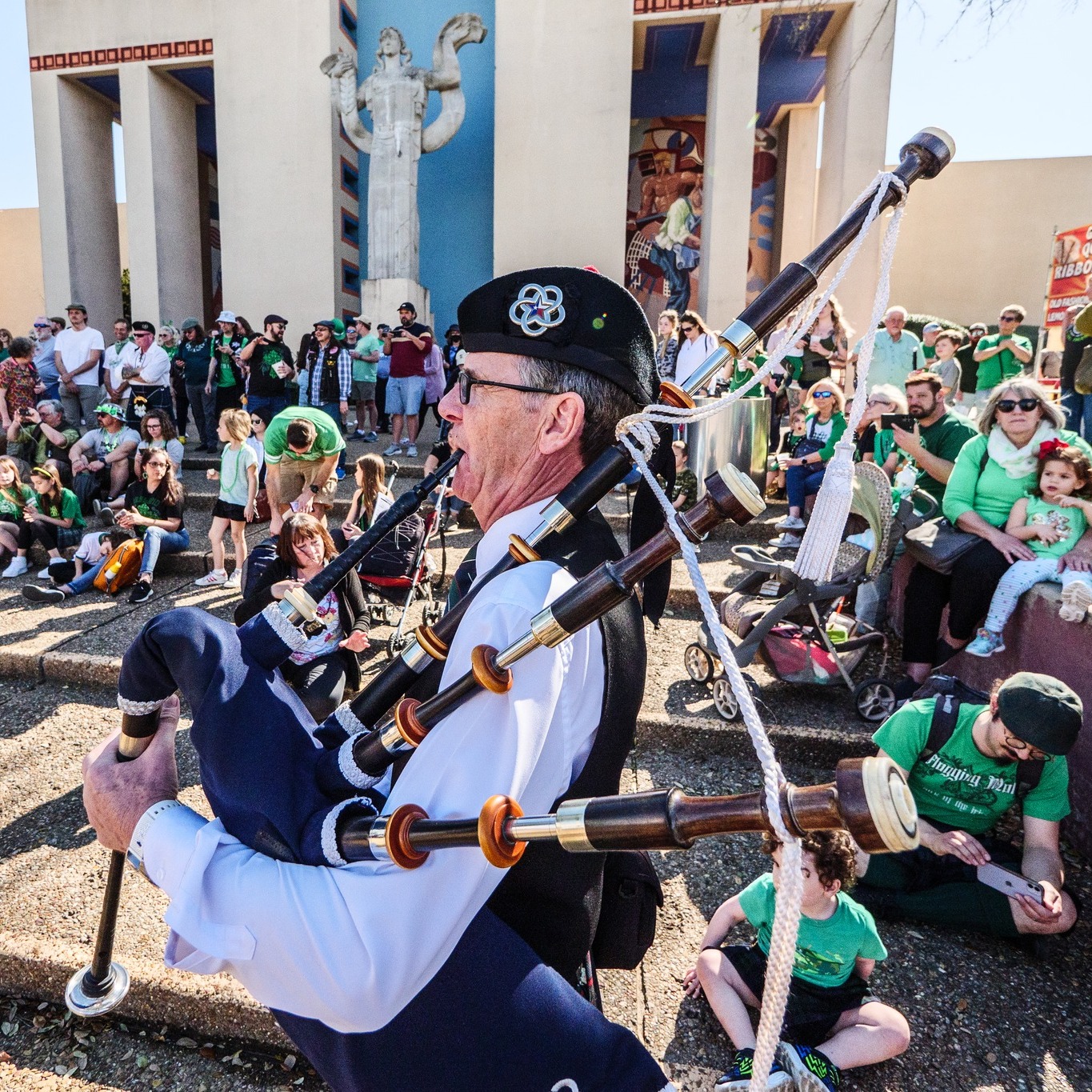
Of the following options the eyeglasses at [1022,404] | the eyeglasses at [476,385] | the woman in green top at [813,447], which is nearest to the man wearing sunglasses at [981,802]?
the eyeglasses at [1022,404]

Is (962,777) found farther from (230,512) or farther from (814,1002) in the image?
(230,512)

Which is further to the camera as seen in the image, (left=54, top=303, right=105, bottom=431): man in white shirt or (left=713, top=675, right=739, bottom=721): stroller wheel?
(left=54, top=303, right=105, bottom=431): man in white shirt

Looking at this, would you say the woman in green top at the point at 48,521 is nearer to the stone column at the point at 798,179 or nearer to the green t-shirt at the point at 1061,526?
the green t-shirt at the point at 1061,526

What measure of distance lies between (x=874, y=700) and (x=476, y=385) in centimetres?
368

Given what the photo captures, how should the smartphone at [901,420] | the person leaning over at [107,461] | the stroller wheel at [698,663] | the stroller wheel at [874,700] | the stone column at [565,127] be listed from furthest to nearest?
the stone column at [565,127] < the person leaning over at [107,461] < the smartphone at [901,420] < the stroller wheel at [698,663] < the stroller wheel at [874,700]

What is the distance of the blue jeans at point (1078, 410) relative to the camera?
6.89 metres

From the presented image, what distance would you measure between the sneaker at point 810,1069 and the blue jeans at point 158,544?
6.02m

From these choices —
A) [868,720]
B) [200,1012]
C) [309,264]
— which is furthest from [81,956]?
[309,264]

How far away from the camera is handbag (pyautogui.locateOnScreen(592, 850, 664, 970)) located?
1.54m

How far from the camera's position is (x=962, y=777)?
309 cm

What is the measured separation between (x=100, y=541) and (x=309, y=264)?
8062 millimetres

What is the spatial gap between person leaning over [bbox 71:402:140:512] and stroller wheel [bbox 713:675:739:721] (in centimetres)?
655

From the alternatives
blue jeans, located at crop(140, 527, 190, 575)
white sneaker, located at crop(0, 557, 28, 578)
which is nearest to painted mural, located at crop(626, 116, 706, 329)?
blue jeans, located at crop(140, 527, 190, 575)

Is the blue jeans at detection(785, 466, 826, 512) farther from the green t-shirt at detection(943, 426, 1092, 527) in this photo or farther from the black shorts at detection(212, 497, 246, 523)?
the black shorts at detection(212, 497, 246, 523)
